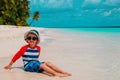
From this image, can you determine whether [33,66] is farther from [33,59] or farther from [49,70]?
[49,70]

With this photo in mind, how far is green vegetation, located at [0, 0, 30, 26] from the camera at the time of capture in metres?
37.7

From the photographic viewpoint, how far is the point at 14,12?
38969 mm

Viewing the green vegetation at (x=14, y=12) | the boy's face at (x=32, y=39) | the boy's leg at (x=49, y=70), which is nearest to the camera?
the boy's leg at (x=49, y=70)

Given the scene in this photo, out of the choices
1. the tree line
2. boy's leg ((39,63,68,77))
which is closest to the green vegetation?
the tree line

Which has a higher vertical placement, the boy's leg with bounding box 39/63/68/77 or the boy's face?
the boy's face

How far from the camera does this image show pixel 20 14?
41188mm

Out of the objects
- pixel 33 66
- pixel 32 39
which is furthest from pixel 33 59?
pixel 32 39

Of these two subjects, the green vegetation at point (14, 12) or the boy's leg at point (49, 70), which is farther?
the green vegetation at point (14, 12)

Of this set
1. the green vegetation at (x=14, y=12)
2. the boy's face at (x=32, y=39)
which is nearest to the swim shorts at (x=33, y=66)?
the boy's face at (x=32, y=39)

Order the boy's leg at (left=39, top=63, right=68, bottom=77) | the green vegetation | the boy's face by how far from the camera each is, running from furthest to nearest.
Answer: the green vegetation → the boy's face → the boy's leg at (left=39, top=63, right=68, bottom=77)

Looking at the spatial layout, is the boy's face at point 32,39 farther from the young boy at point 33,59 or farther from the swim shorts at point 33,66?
the swim shorts at point 33,66

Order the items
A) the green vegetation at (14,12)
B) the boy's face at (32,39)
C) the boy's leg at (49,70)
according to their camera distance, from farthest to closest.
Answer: the green vegetation at (14,12) → the boy's face at (32,39) → the boy's leg at (49,70)

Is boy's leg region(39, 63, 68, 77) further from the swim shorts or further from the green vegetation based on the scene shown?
the green vegetation

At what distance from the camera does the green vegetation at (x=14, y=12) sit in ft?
124
